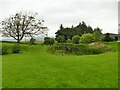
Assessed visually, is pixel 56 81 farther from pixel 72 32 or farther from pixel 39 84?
pixel 72 32

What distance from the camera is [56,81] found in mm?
13391

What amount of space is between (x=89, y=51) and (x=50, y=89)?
32.4m

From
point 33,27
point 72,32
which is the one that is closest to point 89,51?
point 33,27

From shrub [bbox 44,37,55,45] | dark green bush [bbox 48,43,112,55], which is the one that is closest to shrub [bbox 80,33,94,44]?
shrub [bbox 44,37,55,45]

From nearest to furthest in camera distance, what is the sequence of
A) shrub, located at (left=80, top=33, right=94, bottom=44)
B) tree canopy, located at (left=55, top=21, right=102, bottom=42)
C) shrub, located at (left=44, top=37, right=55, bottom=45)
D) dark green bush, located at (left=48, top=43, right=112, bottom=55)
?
dark green bush, located at (left=48, top=43, right=112, bottom=55)
shrub, located at (left=44, top=37, right=55, bottom=45)
shrub, located at (left=80, top=33, right=94, bottom=44)
tree canopy, located at (left=55, top=21, right=102, bottom=42)

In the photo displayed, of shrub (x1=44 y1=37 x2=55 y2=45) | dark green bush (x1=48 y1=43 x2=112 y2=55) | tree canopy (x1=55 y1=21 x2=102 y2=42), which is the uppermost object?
tree canopy (x1=55 y1=21 x2=102 y2=42)

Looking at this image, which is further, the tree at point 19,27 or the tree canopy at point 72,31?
the tree canopy at point 72,31

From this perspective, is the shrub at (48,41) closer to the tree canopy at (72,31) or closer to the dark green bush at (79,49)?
the dark green bush at (79,49)

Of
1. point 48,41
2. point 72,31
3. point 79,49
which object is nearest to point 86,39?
point 48,41

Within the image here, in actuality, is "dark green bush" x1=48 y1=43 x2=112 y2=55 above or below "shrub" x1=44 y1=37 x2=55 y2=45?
below

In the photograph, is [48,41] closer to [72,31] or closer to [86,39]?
[86,39]

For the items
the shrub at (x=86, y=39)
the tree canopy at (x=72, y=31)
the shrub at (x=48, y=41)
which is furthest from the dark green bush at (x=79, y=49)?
the tree canopy at (x=72, y=31)

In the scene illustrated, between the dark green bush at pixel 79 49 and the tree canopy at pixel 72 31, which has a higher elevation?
the tree canopy at pixel 72 31

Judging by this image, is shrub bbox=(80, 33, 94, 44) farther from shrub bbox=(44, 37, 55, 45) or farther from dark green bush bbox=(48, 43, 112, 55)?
dark green bush bbox=(48, 43, 112, 55)
